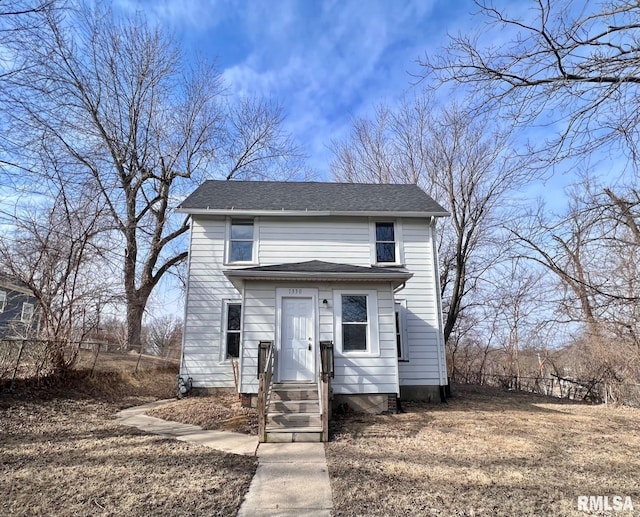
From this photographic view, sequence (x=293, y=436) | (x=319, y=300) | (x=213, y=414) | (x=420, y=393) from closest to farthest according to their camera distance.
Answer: (x=293, y=436)
(x=213, y=414)
(x=319, y=300)
(x=420, y=393)

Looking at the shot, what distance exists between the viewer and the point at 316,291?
8633 millimetres

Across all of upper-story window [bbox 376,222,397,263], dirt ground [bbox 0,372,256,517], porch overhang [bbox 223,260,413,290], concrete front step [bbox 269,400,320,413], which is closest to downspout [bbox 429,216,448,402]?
upper-story window [bbox 376,222,397,263]

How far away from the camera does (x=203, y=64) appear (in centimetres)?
1903

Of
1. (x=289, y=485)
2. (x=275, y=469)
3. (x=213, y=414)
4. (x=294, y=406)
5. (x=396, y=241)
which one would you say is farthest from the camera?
(x=396, y=241)

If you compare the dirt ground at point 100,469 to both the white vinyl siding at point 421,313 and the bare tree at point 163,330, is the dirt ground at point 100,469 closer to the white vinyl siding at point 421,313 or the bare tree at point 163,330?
the white vinyl siding at point 421,313

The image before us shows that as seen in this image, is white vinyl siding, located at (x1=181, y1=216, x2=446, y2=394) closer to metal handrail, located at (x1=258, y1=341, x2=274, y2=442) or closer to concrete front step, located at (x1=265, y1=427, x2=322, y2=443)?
metal handrail, located at (x1=258, y1=341, x2=274, y2=442)

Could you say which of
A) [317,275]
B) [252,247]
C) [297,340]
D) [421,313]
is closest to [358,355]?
[297,340]

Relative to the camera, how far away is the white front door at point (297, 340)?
27.0ft

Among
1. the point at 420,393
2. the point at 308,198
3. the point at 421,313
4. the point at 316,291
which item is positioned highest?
the point at 308,198

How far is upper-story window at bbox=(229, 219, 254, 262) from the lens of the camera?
423 inches

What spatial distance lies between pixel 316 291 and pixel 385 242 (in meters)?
3.47

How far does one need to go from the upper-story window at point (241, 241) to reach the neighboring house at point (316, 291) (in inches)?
1.2

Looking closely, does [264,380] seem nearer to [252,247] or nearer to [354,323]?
[354,323]

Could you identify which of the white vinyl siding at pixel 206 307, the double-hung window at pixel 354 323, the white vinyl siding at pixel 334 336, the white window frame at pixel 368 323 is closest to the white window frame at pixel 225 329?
the white vinyl siding at pixel 206 307
